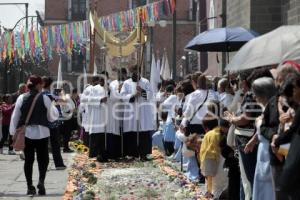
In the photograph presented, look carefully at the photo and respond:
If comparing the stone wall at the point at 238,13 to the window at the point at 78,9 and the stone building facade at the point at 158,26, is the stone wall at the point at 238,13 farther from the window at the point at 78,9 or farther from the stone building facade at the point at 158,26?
the window at the point at 78,9

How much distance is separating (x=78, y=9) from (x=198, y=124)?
170 ft

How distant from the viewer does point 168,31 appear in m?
63.5

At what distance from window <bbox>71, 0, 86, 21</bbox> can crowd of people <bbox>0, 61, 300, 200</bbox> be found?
41990 millimetres

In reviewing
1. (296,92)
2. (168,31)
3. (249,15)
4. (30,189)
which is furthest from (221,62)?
(168,31)

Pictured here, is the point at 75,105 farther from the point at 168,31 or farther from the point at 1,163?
the point at 168,31

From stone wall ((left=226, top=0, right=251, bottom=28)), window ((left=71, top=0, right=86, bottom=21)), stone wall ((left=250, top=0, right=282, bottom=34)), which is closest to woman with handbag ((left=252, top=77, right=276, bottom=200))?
stone wall ((left=250, top=0, right=282, bottom=34))

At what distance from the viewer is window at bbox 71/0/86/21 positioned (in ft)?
206

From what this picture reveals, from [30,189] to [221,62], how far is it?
14092mm

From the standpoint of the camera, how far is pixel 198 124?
478 inches

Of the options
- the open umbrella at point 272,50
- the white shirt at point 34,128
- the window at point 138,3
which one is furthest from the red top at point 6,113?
the window at point 138,3

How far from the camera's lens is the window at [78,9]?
6266 cm

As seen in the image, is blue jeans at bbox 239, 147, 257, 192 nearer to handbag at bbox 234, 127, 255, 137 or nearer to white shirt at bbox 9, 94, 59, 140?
handbag at bbox 234, 127, 255, 137

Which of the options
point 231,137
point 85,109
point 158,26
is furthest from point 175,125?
point 158,26

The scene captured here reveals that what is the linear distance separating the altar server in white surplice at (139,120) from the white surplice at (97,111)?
0.48m
